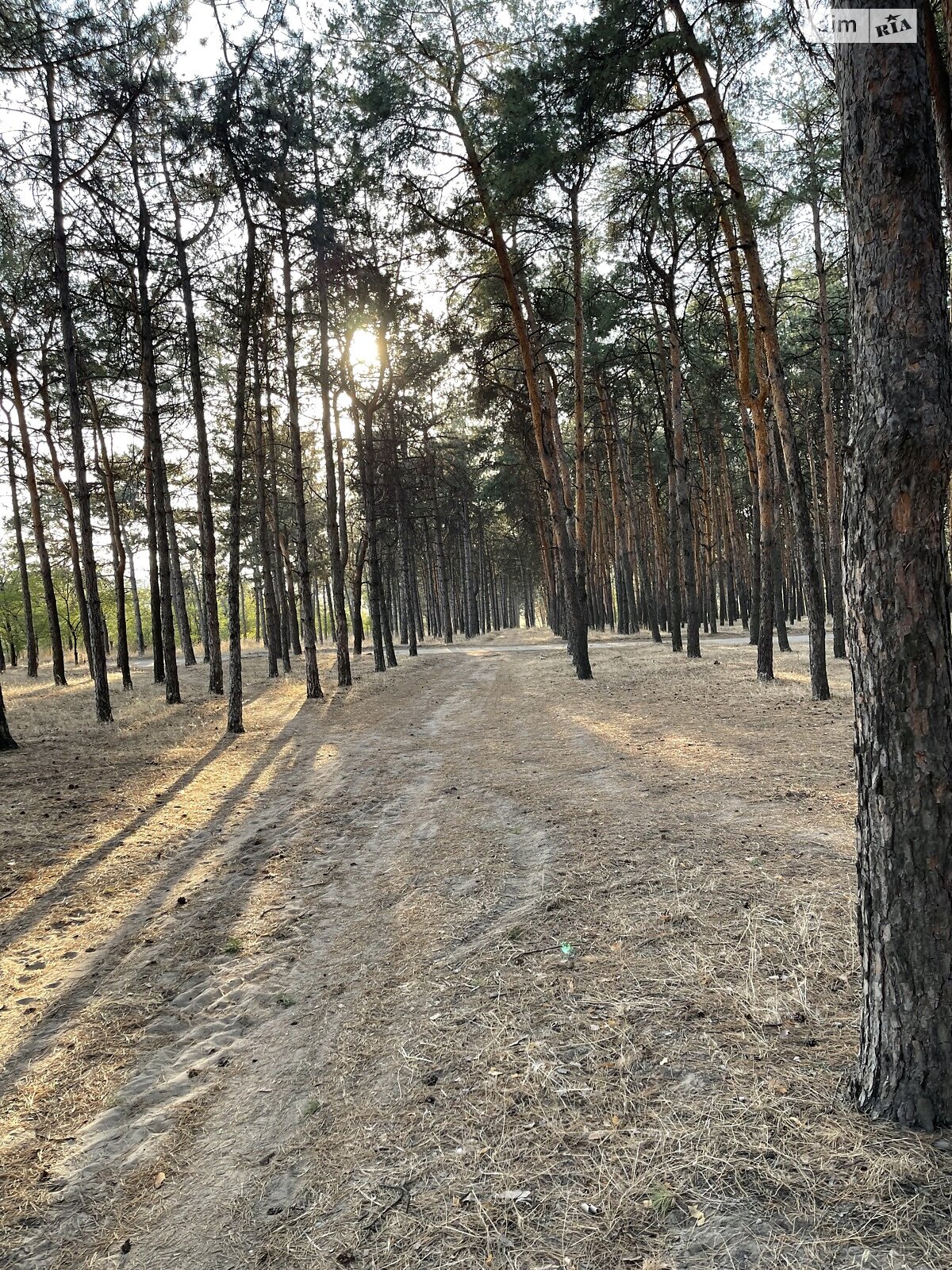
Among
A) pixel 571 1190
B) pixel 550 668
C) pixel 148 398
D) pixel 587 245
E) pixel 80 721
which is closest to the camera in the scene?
pixel 571 1190

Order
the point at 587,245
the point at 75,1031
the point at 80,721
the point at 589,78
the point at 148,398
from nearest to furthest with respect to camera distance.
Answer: the point at 75,1031
the point at 589,78
the point at 80,721
the point at 148,398
the point at 587,245

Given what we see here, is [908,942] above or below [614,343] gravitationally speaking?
below

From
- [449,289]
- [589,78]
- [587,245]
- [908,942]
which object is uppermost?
[587,245]

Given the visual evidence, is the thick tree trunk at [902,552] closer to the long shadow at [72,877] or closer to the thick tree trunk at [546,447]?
the long shadow at [72,877]

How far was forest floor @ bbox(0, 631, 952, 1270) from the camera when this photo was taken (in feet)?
7.39

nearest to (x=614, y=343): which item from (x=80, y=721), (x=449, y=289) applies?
(x=449, y=289)

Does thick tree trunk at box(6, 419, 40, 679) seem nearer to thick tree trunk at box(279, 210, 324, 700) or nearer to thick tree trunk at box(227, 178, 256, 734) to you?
thick tree trunk at box(279, 210, 324, 700)

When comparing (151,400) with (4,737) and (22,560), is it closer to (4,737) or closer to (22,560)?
(4,737)

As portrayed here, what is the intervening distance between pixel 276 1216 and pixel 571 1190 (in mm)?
1033

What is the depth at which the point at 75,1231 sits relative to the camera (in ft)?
7.81

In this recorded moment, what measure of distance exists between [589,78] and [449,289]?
24.3 ft

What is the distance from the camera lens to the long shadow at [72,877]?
473cm

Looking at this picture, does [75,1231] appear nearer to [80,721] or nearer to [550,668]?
[80,721]

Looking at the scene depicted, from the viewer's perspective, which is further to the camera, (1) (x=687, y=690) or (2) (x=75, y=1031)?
(1) (x=687, y=690)
